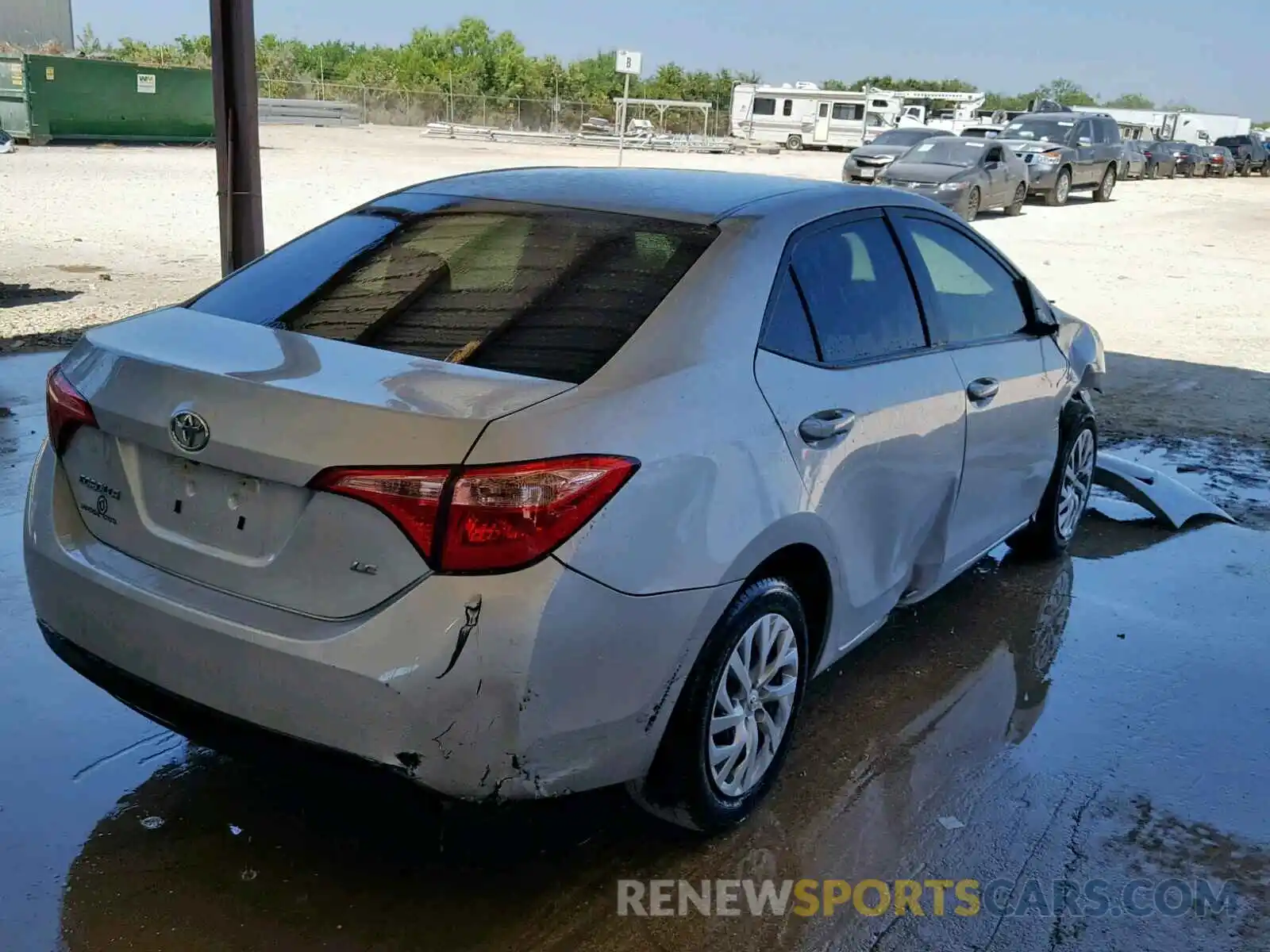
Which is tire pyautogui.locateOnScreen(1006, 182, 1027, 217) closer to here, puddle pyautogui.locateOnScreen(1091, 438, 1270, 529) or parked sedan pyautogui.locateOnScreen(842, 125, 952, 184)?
parked sedan pyautogui.locateOnScreen(842, 125, 952, 184)

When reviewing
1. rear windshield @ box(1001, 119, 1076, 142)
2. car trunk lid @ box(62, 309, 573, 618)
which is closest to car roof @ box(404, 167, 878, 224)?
car trunk lid @ box(62, 309, 573, 618)

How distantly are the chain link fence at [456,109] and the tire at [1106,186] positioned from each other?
27.0 m

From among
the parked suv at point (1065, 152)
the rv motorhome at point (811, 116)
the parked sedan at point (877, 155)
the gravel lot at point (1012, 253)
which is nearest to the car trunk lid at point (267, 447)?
the gravel lot at point (1012, 253)

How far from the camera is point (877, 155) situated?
2486 cm

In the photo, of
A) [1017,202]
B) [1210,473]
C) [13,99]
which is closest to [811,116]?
[1017,202]

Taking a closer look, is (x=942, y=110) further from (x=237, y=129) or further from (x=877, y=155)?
(x=237, y=129)

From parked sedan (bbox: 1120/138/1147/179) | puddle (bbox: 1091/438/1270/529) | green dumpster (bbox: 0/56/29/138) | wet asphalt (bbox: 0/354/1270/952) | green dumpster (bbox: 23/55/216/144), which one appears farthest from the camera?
parked sedan (bbox: 1120/138/1147/179)

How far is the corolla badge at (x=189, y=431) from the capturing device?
2619mm

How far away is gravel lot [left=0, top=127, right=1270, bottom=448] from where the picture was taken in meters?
9.41

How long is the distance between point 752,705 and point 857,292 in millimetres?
1309

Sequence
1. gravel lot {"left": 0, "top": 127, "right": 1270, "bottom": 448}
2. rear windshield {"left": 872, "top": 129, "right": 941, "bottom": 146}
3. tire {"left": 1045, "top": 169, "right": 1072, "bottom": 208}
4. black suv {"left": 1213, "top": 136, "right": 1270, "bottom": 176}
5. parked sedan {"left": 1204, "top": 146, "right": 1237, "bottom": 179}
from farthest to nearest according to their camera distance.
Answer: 1. black suv {"left": 1213, "top": 136, "right": 1270, "bottom": 176}
2. parked sedan {"left": 1204, "top": 146, "right": 1237, "bottom": 179}
3. tire {"left": 1045, "top": 169, "right": 1072, "bottom": 208}
4. rear windshield {"left": 872, "top": 129, "right": 941, "bottom": 146}
5. gravel lot {"left": 0, "top": 127, "right": 1270, "bottom": 448}

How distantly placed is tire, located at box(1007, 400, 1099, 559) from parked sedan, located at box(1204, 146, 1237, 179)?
4536 cm

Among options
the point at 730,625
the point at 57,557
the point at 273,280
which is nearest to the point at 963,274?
the point at 730,625

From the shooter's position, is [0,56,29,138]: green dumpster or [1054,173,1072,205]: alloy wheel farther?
[0,56,29,138]: green dumpster
